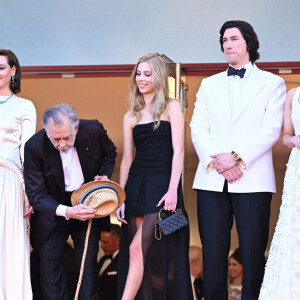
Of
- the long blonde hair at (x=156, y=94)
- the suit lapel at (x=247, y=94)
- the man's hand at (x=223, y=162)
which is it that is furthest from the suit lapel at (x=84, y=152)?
the suit lapel at (x=247, y=94)

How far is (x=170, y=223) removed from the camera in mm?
4672

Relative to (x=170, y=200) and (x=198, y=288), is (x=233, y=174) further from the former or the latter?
(x=198, y=288)

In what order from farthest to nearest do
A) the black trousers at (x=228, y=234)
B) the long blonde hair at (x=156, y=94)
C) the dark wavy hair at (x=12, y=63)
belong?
the dark wavy hair at (x=12, y=63) → the long blonde hair at (x=156, y=94) → the black trousers at (x=228, y=234)

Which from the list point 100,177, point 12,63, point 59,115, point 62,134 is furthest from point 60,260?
point 12,63

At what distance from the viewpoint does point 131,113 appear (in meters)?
4.96

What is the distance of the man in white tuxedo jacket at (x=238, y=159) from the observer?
4.56 metres

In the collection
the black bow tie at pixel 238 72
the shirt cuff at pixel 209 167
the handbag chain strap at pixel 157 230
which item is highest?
the black bow tie at pixel 238 72

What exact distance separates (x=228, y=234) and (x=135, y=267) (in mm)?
606

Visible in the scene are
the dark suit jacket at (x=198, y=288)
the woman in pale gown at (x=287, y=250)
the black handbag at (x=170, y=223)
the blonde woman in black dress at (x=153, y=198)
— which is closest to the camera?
the woman in pale gown at (x=287, y=250)

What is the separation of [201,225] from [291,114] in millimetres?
855

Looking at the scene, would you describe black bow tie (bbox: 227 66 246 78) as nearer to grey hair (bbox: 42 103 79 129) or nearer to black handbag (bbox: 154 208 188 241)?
black handbag (bbox: 154 208 188 241)

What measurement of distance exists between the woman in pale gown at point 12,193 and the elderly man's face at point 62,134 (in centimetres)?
51

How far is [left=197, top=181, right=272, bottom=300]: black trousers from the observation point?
454 centimetres

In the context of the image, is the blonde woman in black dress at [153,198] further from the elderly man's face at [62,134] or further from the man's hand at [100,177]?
the elderly man's face at [62,134]
